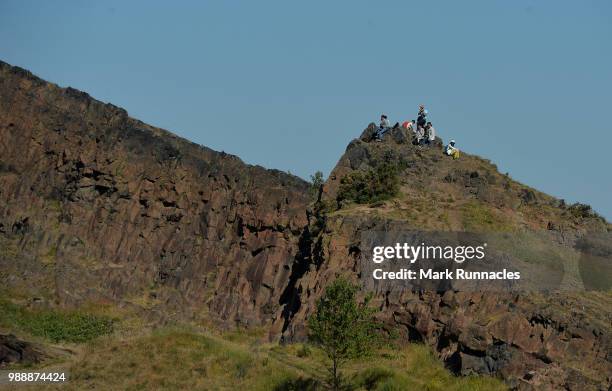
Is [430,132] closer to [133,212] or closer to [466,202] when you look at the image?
[466,202]

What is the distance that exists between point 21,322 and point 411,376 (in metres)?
23.4

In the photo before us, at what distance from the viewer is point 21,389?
128ft

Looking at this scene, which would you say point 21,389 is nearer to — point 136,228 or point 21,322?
point 21,322

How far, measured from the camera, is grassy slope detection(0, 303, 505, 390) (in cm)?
3869

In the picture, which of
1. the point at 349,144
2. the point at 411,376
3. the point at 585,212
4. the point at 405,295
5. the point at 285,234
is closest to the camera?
the point at 411,376

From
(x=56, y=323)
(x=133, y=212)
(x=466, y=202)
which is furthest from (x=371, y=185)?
(x=133, y=212)

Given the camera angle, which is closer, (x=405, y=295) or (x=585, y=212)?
(x=405, y=295)

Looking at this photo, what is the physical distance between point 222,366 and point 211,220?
22051 millimetres

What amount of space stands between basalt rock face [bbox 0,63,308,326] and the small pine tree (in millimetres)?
18006

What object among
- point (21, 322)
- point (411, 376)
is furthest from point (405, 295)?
point (21, 322)

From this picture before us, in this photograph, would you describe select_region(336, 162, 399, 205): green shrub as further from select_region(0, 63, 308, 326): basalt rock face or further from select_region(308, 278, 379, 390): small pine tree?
select_region(308, 278, 379, 390): small pine tree

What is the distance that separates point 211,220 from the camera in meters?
63.4

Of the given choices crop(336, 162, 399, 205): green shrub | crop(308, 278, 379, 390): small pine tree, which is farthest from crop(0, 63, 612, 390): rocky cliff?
crop(308, 278, 379, 390): small pine tree

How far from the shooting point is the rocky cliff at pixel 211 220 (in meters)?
45.6
